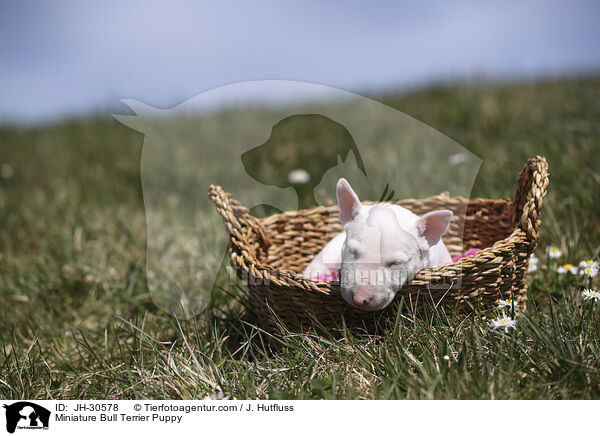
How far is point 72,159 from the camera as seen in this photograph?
507 centimetres

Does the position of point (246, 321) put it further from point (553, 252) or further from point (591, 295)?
point (553, 252)

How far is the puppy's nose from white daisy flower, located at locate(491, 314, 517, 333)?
0.52 m

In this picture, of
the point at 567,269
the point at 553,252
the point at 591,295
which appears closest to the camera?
the point at 591,295

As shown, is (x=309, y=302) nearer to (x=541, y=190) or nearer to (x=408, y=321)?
(x=408, y=321)

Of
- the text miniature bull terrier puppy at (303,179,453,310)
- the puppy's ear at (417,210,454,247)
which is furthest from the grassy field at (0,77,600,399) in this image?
the puppy's ear at (417,210,454,247)

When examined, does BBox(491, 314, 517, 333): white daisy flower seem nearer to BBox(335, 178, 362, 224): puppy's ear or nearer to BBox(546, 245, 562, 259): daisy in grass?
BBox(335, 178, 362, 224): puppy's ear

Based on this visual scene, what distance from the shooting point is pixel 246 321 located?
91.3 inches

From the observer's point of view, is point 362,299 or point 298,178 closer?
point 362,299

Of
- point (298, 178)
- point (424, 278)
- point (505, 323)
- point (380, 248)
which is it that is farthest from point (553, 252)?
point (298, 178)

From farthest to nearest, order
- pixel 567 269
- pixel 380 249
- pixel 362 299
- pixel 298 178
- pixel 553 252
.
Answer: pixel 298 178 < pixel 553 252 < pixel 567 269 < pixel 380 249 < pixel 362 299
